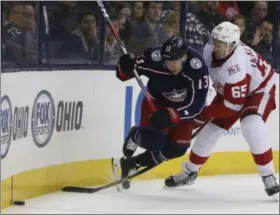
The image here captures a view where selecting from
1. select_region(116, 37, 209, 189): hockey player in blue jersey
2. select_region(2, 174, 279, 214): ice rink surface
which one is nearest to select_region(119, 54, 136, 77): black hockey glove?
select_region(116, 37, 209, 189): hockey player in blue jersey

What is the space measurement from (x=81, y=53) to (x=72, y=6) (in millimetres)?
331

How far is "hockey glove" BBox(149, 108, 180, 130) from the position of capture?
4637 millimetres

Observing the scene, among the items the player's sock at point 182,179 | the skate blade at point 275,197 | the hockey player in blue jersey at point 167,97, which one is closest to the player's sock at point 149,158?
the hockey player in blue jersey at point 167,97

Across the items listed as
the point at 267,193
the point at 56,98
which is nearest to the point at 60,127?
the point at 56,98

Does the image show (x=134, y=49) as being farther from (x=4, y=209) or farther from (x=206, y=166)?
(x=4, y=209)

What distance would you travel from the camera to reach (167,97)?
498 cm

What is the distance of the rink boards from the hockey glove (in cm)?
72

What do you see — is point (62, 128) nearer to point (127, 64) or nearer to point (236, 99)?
point (127, 64)

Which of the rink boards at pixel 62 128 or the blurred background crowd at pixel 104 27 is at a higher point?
the blurred background crowd at pixel 104 27

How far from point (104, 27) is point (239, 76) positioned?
1327mm

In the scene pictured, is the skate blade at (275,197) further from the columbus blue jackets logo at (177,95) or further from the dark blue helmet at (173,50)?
the dark blue helmet at (173,50)

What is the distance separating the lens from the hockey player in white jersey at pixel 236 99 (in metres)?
4.86

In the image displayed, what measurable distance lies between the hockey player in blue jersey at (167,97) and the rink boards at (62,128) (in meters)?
0.41

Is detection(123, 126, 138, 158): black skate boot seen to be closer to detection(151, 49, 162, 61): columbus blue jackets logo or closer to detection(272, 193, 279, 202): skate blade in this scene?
detection(151, 49, 162, 61): columbus blue jackets logo
